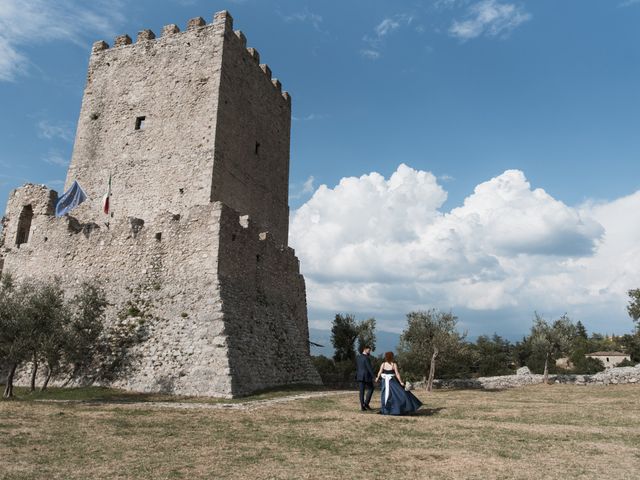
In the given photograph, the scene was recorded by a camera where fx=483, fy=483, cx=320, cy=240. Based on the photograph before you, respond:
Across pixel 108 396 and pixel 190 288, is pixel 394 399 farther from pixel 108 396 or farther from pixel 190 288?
pixel 108 396

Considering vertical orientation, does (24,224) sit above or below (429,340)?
above

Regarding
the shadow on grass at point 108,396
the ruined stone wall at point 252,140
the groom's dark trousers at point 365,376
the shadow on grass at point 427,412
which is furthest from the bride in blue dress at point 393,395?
the ruined stone wall at point 252,140

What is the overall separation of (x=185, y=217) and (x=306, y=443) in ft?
40.2

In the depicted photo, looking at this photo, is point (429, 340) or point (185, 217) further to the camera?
point (429, 340)

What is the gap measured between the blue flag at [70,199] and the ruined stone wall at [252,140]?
7.54 m

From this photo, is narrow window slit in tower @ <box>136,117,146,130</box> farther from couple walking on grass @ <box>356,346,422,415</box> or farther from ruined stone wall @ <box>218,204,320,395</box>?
couple walking on grass @ <box>356,346,422,415</box>

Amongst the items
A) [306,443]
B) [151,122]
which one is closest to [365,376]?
[306,443]

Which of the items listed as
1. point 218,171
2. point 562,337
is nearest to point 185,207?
point 218,171

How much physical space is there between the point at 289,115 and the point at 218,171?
33.1 ft

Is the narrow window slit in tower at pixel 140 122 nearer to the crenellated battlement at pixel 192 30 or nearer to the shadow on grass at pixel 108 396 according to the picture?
the crenellated battlement at pixel 192 30

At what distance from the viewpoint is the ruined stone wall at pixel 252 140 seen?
23.0 m

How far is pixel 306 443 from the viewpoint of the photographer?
893 cm

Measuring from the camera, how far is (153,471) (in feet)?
22.8

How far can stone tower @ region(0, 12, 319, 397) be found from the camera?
17203 millimetres
